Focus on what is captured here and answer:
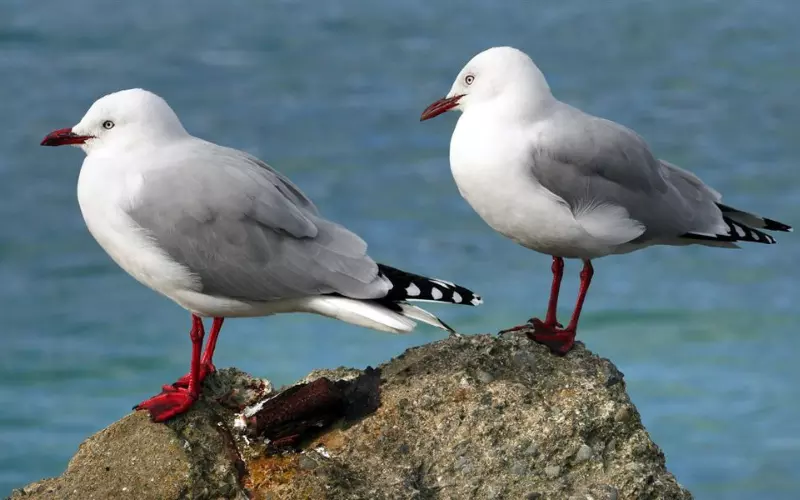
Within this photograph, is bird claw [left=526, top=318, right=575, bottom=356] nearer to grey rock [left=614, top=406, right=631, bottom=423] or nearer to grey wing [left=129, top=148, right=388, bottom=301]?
grey rock [left=614, top=406, right=631, bottom=423]

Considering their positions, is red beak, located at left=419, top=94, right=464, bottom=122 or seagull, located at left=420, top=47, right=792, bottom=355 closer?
seagull, located at left=420, top=47, right=792, bottom=355

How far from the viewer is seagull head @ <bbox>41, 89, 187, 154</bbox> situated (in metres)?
6.39

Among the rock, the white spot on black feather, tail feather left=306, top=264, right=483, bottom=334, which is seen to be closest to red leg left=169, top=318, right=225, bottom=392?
the rock

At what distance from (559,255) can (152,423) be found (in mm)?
2295

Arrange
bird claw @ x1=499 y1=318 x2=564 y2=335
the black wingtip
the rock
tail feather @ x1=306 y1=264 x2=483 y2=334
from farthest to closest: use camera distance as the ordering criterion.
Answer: the black wingtip, bird claw @ x1=499 y1=318 x2=564 y2=335, tail feather @ x1=306 y1=264 x2=483 y2=334, the rock

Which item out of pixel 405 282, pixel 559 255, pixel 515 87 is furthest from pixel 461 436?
pixel 515 87

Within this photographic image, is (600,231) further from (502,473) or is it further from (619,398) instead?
(502,473)

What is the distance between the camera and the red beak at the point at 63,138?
651 cm

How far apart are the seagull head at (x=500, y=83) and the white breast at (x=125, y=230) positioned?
163cm

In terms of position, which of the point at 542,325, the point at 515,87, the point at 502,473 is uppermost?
the point at 515,87

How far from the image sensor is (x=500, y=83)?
683cm

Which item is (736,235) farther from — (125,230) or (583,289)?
(125,230)

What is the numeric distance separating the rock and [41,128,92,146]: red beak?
55.0 inches

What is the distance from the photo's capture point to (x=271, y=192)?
629cm
